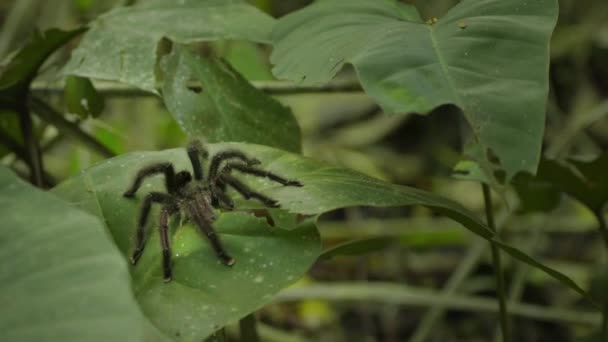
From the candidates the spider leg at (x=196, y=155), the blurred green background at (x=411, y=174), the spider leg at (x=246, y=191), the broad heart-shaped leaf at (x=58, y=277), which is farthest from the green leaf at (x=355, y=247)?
the blurred green background at (x=411, y=174)

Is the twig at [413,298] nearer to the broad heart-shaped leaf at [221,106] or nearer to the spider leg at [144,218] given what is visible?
the broad heart-shaped leaf at [221,106]

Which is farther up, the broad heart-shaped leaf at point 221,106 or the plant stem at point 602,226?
the broad heart-shaped leaf at point 221,106

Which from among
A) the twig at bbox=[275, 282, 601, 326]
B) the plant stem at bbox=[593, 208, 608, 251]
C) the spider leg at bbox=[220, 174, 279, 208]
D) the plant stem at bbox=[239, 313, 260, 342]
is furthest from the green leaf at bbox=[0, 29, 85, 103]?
the twig at bbox=[275, 282, 601, 326]

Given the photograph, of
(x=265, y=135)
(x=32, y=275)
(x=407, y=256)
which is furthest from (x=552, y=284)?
(x=32, y=275)

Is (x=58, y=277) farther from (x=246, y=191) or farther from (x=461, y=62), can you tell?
(x=461, y=62)

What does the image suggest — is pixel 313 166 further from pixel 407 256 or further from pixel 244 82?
pixel 407 256

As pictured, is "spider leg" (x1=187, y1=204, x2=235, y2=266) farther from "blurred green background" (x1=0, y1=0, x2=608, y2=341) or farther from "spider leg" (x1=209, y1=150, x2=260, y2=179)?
"blurred green background" (x1=0, y1=0, x2=608, y2=341)
